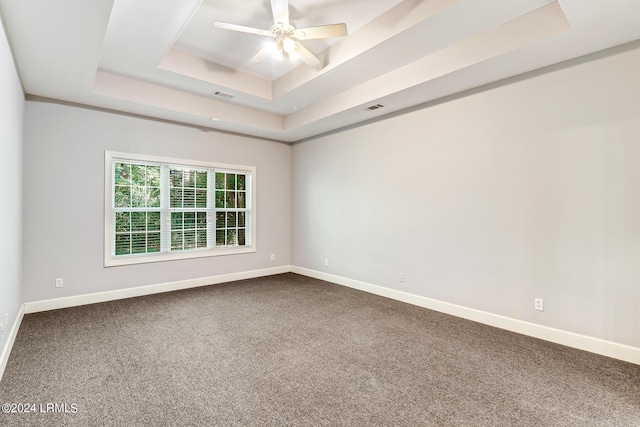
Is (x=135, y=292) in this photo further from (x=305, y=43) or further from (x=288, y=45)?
(x=305, y=43)

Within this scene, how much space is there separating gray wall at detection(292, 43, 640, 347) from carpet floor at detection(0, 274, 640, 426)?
1.51ft

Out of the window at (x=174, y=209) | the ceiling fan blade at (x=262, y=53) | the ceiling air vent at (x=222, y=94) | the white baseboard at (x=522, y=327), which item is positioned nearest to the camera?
the white baseboard at (x=522, y=327)

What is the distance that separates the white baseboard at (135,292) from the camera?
152 inches

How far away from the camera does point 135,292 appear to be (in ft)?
14.8

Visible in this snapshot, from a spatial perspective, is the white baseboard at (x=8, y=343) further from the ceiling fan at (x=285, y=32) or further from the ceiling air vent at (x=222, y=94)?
the ceiling air vent at (x=222, y=94)

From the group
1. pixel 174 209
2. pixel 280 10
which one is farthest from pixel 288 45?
pixel 174 209

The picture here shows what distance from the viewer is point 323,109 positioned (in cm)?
464

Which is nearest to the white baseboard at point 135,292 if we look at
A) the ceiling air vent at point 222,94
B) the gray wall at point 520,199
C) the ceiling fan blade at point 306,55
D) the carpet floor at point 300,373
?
the carpet floor at point 300,373

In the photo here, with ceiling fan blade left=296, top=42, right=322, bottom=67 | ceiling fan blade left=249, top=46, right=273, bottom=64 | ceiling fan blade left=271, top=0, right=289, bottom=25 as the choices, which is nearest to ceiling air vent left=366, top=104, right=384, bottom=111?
ceiling fan blade left=296, top=42, right=322, bottom=67

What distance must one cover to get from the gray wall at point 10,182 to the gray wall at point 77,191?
36 cm

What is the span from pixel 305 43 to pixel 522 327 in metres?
3.87

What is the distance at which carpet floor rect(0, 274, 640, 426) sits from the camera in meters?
1.91

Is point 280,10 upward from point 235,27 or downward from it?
upward

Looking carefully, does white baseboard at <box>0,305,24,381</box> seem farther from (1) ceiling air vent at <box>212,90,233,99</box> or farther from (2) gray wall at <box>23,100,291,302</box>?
(1) ceiling air vent at <box>212,90,233,99</box>
